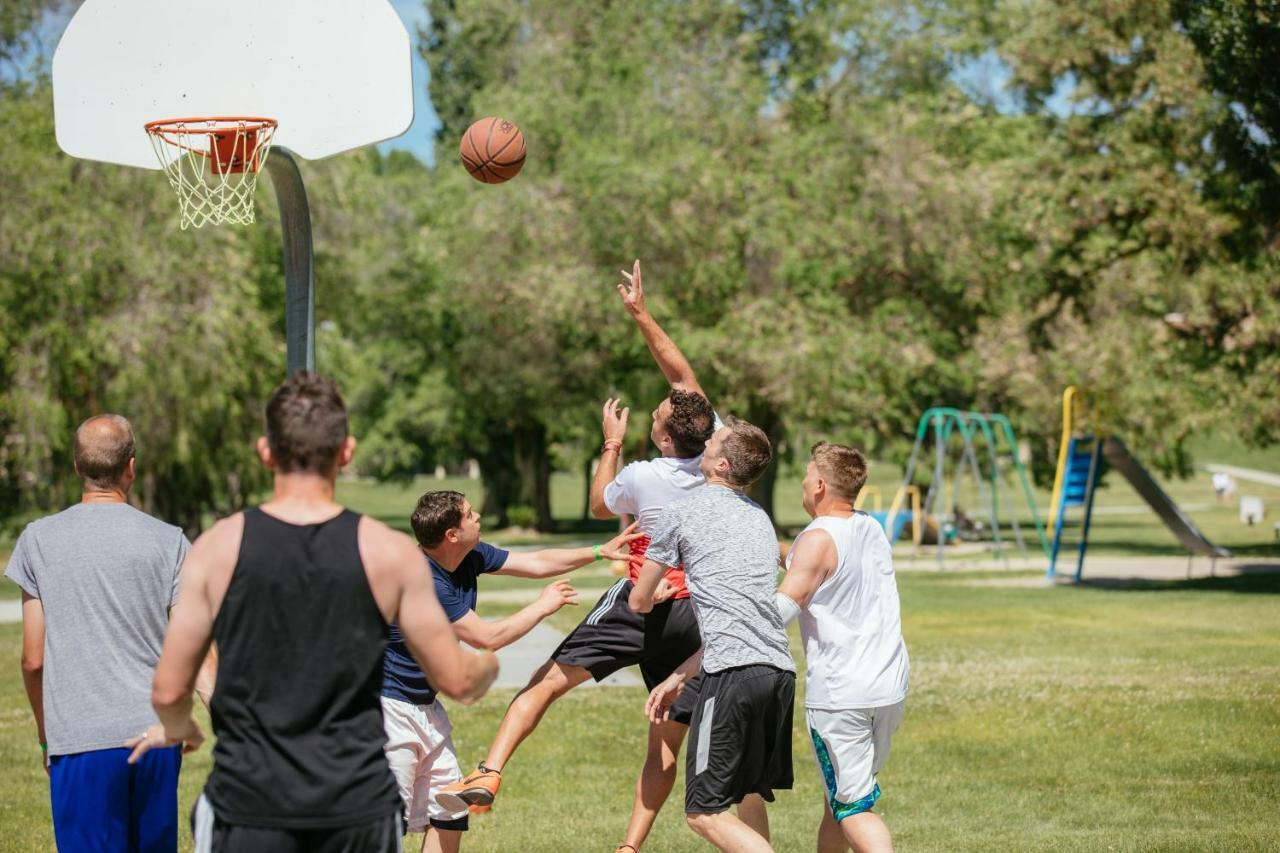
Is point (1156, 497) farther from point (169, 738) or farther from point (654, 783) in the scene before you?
point (169, 738)

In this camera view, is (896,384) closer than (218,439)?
No

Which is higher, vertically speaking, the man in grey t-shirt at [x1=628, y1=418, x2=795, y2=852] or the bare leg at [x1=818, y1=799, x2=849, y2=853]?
the man in grey t-shirt at [x1=628, y1=418, x2=795, y2=852]

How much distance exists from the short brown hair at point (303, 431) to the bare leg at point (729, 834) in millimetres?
2651

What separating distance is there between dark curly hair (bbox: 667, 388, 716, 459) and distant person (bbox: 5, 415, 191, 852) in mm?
2572

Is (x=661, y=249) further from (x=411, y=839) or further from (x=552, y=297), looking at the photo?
(x=411, y=839)

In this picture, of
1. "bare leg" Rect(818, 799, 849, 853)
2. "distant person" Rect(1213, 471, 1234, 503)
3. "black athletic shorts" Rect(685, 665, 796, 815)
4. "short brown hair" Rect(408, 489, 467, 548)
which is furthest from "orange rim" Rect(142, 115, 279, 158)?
"distant person" Rect(1213, 471, 1234, 503)

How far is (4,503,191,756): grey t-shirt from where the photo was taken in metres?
5.04

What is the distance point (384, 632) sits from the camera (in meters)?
3.99

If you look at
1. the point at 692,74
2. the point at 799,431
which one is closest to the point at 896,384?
the point at 799,431

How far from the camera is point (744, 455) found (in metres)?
6.04

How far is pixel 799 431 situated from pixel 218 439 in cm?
1296

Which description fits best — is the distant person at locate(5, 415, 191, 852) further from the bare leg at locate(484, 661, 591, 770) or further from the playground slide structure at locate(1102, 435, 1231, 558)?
the playground slide structure at locate(1102, 435, 1231, 558)

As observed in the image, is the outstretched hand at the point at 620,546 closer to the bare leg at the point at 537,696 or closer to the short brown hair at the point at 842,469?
the bare leg at the point at 537,696

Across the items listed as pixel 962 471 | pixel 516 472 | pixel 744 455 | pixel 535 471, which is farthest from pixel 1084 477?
pixel 516 472
